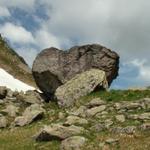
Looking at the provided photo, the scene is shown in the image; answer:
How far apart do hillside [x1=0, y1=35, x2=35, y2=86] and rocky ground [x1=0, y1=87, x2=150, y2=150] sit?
36.3 m

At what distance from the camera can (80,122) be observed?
36.5 metres

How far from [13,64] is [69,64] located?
47672 millimetres

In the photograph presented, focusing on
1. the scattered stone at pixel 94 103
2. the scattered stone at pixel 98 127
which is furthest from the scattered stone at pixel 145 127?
the scattered stone at pixel 94 103

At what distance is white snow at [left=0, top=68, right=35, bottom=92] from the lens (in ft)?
264

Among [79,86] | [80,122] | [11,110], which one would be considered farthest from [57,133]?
[79,86]

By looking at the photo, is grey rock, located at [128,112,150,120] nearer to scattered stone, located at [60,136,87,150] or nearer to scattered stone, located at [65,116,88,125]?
scattered stone, located at [65,116,88,125]

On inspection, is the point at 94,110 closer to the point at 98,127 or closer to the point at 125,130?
the point at 98,127

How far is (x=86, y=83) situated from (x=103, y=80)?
2.01 meters

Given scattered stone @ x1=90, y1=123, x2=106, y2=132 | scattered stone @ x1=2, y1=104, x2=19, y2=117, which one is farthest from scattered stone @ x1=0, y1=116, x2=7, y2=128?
scattered stone @ x1=90, y1=123, x2=106, y2=132

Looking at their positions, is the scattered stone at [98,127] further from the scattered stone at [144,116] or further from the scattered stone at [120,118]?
the scattered stone at [144,116]

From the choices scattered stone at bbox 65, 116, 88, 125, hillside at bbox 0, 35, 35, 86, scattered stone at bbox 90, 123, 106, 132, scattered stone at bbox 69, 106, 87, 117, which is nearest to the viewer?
scattered stone at bbox 90, 123, 106, 132

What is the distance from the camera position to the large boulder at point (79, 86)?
4819 centimetres

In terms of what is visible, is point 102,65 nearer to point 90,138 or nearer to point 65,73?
point 65,73

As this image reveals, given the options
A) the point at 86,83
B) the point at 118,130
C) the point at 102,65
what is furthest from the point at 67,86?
the point at 118,130
